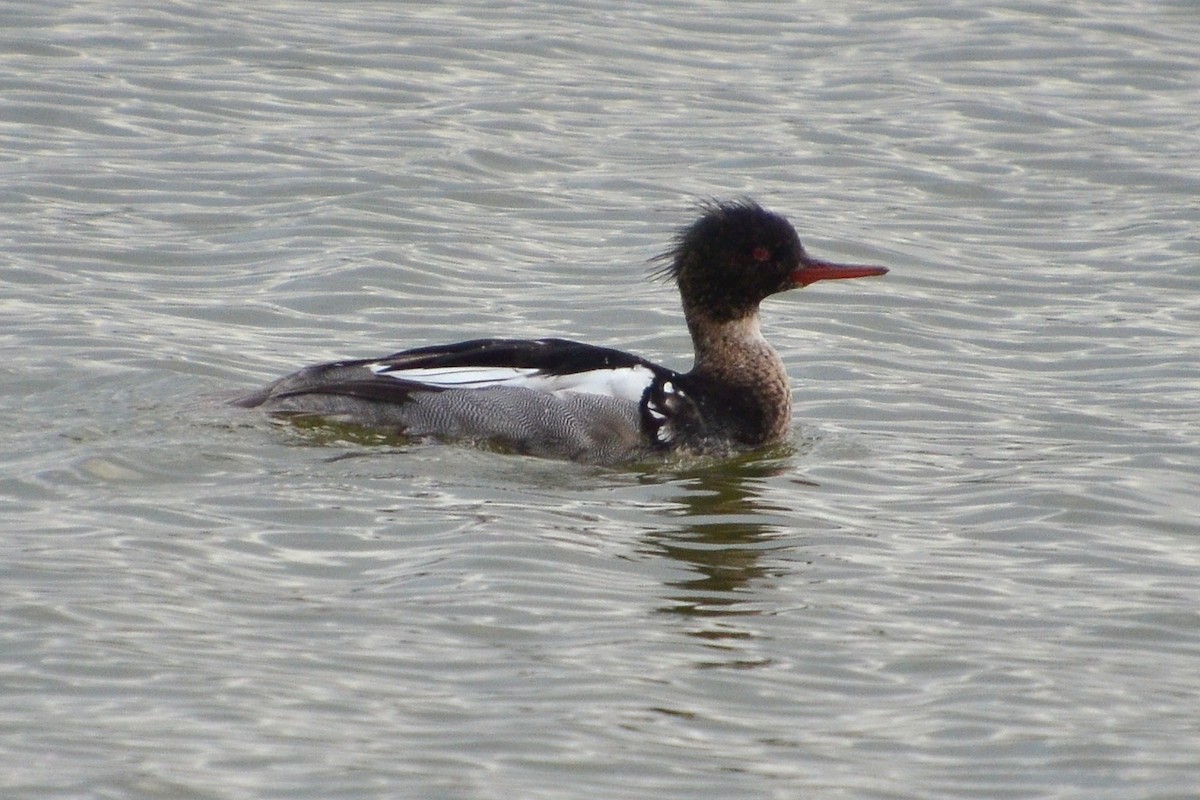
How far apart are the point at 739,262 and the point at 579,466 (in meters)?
1.62

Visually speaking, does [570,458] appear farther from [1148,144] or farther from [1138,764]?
[1148,144]

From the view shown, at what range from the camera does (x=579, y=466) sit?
9.90 meters

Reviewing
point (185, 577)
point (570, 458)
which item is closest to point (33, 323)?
point (570, 458)

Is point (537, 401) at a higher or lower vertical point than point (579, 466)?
higher

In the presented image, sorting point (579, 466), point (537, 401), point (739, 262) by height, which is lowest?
point (579, 466)

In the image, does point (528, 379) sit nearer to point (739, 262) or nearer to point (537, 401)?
point (537, 401)

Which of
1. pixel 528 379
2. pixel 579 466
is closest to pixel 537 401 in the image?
pixel 528 379

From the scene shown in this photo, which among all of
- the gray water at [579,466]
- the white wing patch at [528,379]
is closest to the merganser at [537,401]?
the white wing patch at [528,379]

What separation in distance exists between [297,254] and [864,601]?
6536 mm

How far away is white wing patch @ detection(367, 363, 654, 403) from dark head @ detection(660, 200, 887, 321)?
0.93m

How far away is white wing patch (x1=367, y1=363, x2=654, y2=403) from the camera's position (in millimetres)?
10031

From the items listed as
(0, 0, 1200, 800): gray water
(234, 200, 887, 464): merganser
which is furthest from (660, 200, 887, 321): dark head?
(0, 0, 1200, 800): gray water

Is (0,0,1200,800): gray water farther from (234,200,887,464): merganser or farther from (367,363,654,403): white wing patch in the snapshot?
(367,363,654,403): white wing patch

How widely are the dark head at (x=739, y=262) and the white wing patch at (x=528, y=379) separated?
36.5 inches
